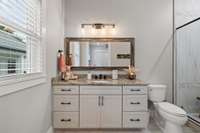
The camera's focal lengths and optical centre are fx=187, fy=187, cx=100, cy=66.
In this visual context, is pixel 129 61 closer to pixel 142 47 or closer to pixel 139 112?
pixel 142 47

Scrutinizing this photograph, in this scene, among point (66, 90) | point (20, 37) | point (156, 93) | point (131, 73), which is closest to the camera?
point (20, 37)

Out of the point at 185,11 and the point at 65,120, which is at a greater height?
the point at 185,11

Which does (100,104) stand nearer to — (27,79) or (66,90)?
(66,90)

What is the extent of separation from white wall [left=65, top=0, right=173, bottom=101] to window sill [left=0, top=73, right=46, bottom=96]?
5.44 ft

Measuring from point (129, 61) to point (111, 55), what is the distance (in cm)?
37

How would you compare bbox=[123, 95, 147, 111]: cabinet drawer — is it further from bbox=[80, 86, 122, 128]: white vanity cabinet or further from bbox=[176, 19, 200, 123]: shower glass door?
bbox=[176, 19, 200, 123]: shower glass door

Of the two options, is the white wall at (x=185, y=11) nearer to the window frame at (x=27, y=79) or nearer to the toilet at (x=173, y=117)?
the toilet at (x=173, y=117)

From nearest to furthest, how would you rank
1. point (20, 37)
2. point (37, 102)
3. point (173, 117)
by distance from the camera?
point (20, 37)
point (37, 102)
point (173, 117)

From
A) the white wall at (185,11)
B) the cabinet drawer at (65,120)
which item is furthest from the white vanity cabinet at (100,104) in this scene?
the white wall at (185,11)

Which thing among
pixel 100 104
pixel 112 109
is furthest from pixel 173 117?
pixel 100 104

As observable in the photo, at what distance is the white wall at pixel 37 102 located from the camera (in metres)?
1.58

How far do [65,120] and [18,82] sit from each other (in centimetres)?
145

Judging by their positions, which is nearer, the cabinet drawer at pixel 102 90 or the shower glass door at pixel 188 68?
the cabinet drawer at pixel 102 90

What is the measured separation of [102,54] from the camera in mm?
3670
